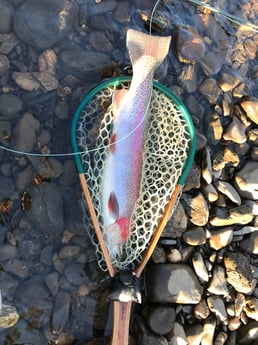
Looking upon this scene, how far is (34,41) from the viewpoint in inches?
149

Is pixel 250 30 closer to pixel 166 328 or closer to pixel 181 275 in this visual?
pixel 181 275

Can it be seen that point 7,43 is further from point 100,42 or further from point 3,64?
point 100,42

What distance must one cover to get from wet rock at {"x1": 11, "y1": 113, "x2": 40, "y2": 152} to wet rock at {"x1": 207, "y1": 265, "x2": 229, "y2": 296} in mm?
2076

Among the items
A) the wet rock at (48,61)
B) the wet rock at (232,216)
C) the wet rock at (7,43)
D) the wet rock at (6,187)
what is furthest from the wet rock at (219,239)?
the wet rock at (7,43)

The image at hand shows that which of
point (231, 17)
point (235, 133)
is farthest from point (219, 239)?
point (231, 17)

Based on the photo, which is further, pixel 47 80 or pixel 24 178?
pixel 47 80

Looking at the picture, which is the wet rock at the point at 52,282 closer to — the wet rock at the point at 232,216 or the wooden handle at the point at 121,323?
the wooden handle at the point at 121,323

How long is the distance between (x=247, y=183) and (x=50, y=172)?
2.00m

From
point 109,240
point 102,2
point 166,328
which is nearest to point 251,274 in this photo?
point 166,328

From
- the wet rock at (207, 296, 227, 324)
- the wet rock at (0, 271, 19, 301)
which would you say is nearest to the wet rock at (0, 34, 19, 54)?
the wet rock at (0, 271, 19, 301)

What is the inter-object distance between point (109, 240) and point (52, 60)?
1671 mm

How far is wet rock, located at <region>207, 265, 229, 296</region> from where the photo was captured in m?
4.07

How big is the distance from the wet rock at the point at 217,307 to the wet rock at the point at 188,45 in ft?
7.74

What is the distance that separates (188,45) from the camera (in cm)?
436
